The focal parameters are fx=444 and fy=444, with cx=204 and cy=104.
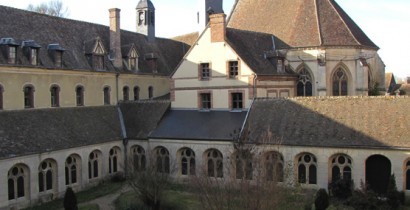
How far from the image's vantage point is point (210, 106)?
1352 inches

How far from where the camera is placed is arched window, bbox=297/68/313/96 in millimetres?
37281

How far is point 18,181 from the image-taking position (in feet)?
85.6

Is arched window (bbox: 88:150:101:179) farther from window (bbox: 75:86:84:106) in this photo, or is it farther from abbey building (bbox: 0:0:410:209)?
window (bbox: 75:86:84:106)

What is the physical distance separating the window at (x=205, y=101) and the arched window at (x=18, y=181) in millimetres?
13866

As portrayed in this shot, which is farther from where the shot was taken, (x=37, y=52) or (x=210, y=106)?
(x=210, y=106)

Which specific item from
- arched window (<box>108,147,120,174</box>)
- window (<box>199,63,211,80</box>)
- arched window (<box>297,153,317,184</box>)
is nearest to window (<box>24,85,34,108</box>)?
arched window (<box>108,147,120,174</box>)

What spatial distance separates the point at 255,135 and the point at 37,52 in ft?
50.9

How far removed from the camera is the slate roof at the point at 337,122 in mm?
26031

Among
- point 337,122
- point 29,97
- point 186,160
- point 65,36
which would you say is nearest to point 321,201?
point 337,122

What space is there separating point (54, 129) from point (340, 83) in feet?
74.9

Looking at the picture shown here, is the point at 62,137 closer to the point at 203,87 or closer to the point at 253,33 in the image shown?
the point at 203,87

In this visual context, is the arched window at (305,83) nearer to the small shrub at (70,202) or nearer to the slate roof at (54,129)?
the slate roof at (54,129)

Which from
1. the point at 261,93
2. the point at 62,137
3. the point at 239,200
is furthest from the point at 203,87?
the point at 239,200

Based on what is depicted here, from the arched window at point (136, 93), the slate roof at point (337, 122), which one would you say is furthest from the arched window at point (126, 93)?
the slate roof at point (337, 122)
